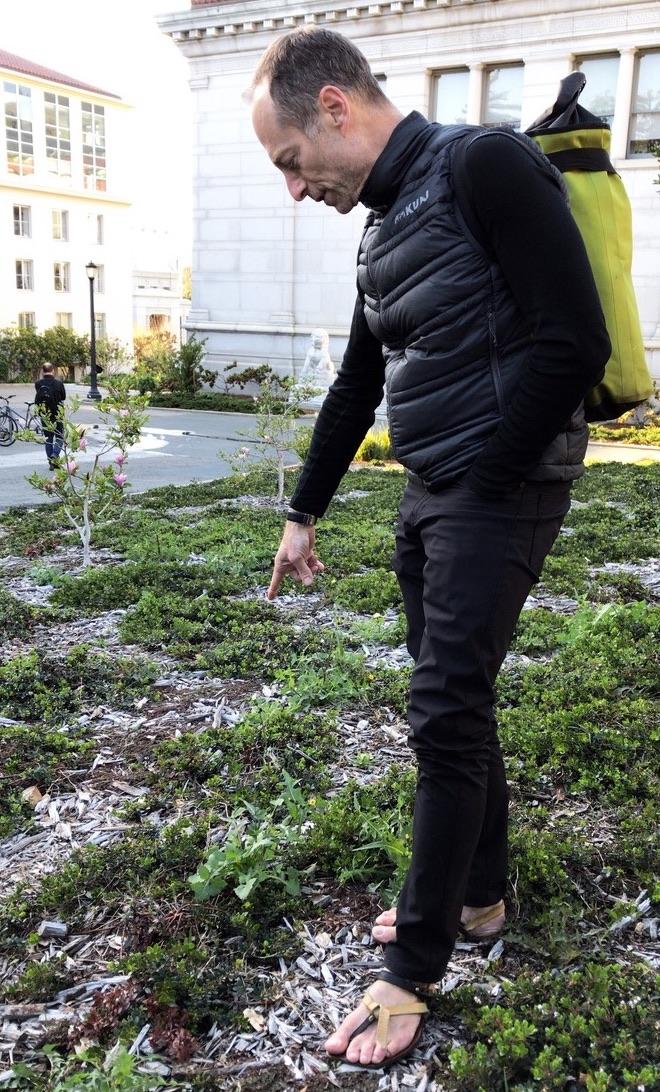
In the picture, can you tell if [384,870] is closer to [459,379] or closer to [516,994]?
[516,994]

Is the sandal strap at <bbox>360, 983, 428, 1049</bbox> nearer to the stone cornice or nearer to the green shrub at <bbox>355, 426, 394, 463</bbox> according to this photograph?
the green shrub at <bbox>355, 426, 394, 463</bbox>

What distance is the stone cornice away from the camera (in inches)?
1021

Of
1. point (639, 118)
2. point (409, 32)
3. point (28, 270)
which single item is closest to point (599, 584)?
point (639, 118)

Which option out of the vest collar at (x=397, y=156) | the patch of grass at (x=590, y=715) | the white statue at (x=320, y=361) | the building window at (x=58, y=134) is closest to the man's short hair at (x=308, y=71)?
the vest collar at (x=397, y=156)

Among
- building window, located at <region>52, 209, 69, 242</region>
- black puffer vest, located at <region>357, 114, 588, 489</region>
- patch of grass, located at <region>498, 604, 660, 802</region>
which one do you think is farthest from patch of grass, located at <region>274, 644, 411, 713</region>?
building window, located at <region>52, 209, 69, 242</region>

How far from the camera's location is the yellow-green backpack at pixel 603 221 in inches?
77.0

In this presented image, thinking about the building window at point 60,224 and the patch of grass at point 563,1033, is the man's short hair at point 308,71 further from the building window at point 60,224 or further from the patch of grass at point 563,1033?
the building window at point 60,224

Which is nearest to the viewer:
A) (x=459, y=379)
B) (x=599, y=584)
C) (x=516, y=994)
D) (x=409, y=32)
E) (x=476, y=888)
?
(x=459, y=379)

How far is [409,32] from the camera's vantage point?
27.9 m

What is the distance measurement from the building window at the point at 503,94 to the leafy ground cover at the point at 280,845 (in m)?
25.4

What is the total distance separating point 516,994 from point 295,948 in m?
0.59

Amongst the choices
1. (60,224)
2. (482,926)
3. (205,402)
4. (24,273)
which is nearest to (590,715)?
(482,926)

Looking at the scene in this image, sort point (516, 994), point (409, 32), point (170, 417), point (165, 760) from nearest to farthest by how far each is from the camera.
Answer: point (516, 994), point (165, 760), point (170, 417), point (409, 32)

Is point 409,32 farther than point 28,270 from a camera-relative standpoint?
No
